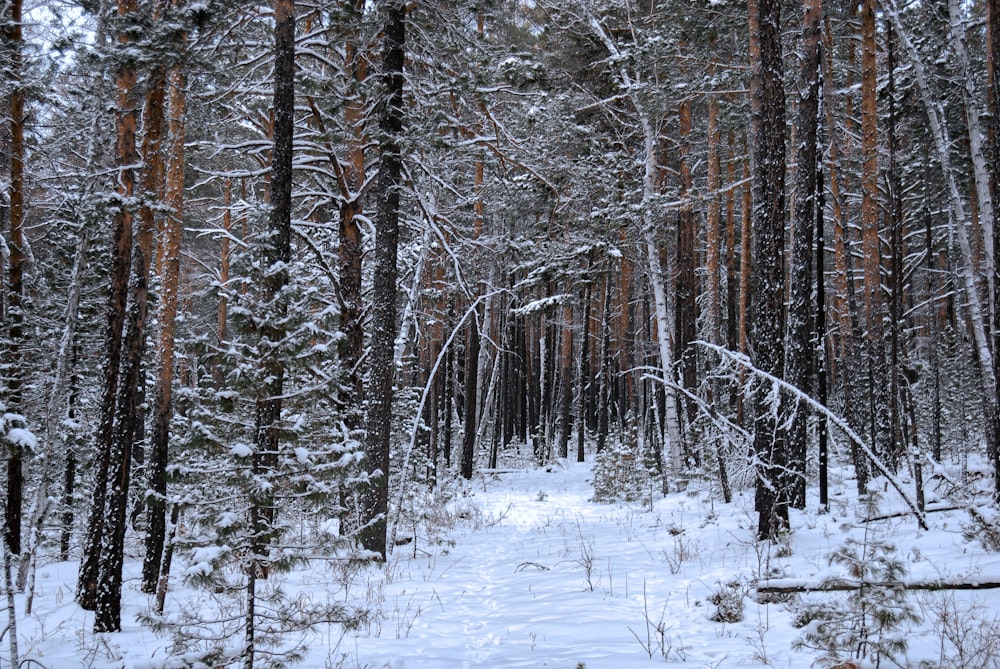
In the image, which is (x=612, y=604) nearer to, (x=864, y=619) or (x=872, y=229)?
(x=864, y=619)

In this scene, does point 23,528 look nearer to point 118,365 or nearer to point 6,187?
point 6,187

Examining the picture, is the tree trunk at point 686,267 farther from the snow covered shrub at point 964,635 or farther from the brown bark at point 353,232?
the snow covered shrub at point 964,635

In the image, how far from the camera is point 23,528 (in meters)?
18.1

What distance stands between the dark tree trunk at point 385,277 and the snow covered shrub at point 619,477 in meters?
8.86

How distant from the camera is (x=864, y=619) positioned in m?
4.23

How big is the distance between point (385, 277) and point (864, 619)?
24.1 ft

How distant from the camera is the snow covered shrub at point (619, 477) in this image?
16.7m

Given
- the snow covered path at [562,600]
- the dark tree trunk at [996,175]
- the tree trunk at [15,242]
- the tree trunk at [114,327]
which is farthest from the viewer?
the tree trunk at [15,242]

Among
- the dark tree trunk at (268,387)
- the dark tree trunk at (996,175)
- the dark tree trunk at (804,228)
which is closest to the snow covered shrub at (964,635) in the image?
the dark tree trunk at (804,228)

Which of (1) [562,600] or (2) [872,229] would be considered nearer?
(1) [562,600]

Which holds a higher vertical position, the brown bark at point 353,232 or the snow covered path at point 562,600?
the brown bark at point 353,232

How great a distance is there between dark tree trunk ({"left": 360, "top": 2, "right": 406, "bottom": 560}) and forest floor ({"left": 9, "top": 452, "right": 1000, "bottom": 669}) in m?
1.50

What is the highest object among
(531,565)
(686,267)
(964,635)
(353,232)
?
(686,267)

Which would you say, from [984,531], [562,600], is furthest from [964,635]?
[562,600]
